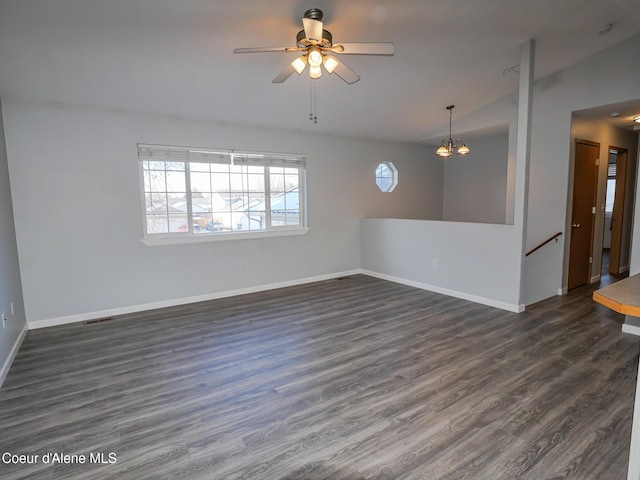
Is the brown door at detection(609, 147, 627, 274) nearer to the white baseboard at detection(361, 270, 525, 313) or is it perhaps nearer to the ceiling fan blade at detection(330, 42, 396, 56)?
the white baseboard at detection(361, 270, 525, 313)

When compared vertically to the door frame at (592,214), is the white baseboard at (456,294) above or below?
below

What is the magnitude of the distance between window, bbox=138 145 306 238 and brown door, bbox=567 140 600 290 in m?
3.87

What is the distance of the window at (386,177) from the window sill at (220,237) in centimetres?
207

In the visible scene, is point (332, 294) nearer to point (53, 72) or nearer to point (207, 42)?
point (207, 42)

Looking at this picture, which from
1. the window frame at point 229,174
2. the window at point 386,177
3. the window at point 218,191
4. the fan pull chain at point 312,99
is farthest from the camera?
the window at point 386,177

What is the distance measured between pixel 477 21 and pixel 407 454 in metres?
3.49

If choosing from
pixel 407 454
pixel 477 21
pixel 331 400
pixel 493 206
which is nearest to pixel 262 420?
pixel 331 400

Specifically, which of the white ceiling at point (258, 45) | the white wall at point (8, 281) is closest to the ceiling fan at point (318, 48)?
the white ceiling at point (258, 45)

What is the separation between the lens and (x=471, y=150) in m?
6.97

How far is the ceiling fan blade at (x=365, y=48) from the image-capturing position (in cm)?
246

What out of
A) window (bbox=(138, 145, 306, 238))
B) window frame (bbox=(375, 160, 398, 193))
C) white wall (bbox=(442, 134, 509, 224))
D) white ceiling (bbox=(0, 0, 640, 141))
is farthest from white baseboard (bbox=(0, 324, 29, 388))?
white wall (bbox=(442, 134, 509, 224))

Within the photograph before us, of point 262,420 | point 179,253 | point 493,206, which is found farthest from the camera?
point 493,206

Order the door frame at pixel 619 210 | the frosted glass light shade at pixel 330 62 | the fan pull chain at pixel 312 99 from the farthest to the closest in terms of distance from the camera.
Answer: the door frame at pixel 619 210 → the fan pull chain at pixel 312 99 → the frosted glass light shade at pixel 330 62

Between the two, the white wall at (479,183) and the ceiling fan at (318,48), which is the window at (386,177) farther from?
the ceiling fan at (318,48)
